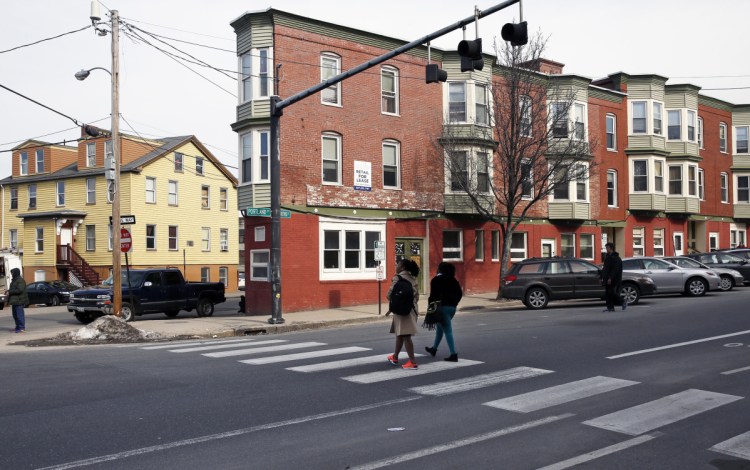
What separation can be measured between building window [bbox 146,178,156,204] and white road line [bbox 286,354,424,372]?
3600 cm

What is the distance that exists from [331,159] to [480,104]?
Answer: 7.59m

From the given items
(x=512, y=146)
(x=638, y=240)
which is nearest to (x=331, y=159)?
(x=512, y=146)

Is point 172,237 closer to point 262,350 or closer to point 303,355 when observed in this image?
point 262,350

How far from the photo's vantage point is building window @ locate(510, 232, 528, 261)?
29.8 metres

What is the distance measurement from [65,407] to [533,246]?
24866 millimetres

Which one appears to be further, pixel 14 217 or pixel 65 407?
pixel 14 217

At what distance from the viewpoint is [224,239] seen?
50.8m

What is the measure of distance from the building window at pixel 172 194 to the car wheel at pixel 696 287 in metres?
33.6

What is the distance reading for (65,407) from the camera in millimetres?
8055

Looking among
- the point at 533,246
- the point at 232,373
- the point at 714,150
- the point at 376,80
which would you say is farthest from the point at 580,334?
the point at 714,150

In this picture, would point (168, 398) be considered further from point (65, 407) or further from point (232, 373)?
point (232, 373)

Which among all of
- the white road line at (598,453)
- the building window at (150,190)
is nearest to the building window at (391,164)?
the white road line at (598,453)

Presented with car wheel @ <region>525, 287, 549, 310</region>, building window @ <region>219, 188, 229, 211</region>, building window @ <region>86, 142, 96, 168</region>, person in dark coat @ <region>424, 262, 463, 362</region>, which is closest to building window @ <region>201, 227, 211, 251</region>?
building window @ <region>219, 188, 229, 211</region>

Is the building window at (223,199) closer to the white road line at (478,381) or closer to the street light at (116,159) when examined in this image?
the street light at (116,159)
